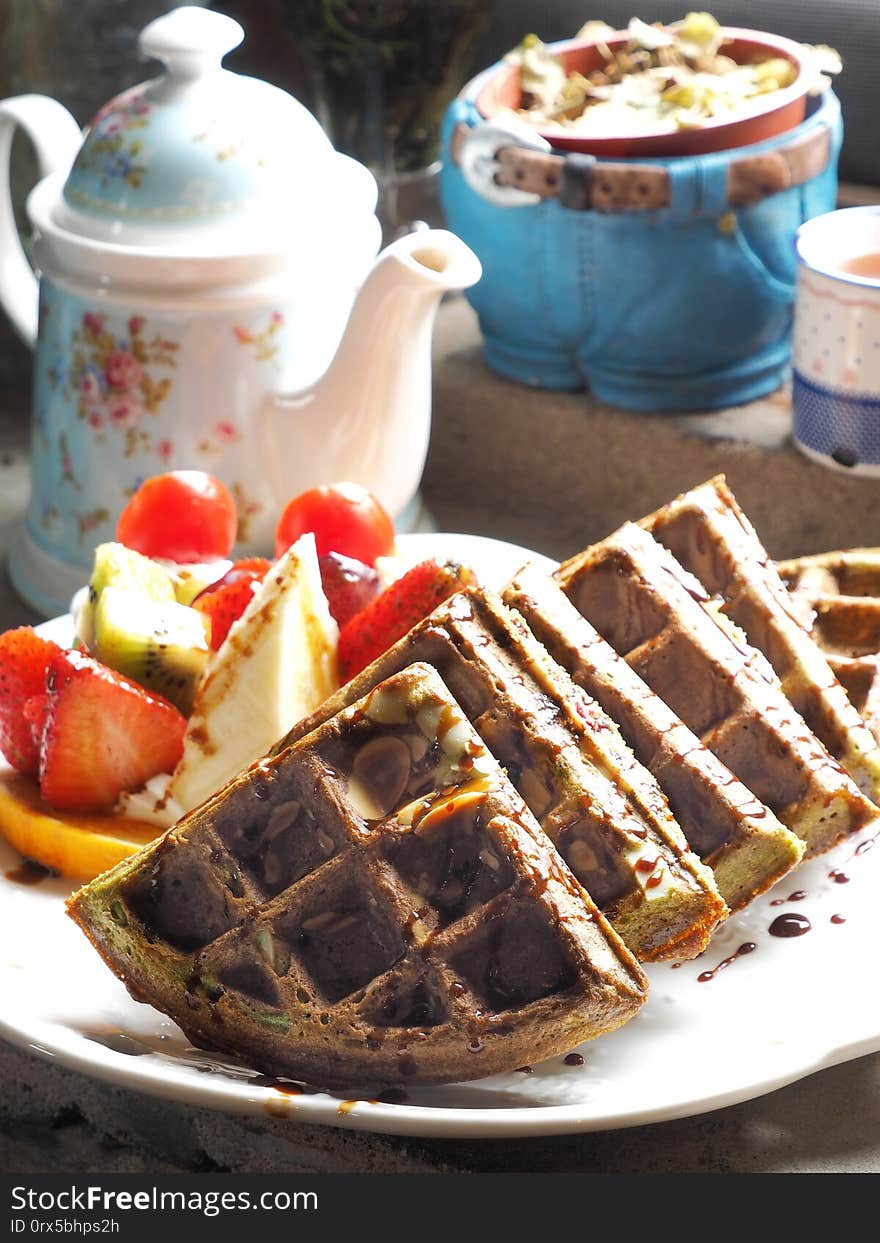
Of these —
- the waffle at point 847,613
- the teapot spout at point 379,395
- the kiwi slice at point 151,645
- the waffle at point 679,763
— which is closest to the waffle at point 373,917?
the waffle at point 679,763

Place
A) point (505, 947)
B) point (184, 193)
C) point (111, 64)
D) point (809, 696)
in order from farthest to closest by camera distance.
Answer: point (111, 64) → point (184, 193) → point (809, 696) → point (505, 947)

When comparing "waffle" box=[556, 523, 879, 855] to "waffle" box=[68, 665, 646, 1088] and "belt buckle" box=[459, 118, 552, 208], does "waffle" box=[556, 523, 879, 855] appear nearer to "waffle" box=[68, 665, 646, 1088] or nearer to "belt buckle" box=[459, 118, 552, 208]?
"waffle" box=[68, 665, 646, 1088]

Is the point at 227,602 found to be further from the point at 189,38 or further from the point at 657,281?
the point at 657,281

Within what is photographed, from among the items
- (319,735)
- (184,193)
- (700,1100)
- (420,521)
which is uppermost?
(184,193)

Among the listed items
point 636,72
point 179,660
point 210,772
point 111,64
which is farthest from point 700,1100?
point 111,64

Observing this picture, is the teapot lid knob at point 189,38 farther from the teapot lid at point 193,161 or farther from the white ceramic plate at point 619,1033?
the white ceramic plate at point 619,1033

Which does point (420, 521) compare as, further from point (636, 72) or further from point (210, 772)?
point (210, 772)

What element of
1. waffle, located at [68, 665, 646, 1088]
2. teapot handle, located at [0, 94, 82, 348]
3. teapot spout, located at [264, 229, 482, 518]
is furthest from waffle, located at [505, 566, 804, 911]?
teapot handle, located at [0, 94, 82, 348]

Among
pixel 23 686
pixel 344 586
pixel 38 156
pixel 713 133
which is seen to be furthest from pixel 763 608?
pixel 38 156
